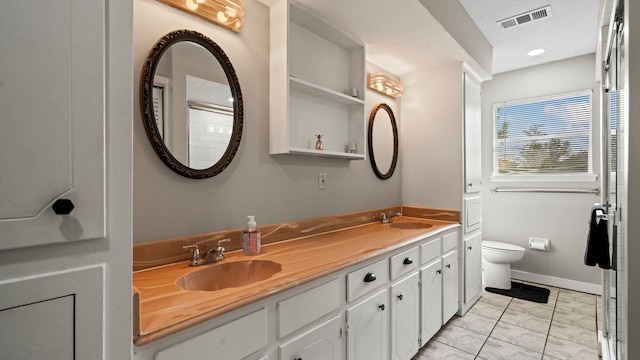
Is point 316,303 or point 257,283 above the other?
point 257,283

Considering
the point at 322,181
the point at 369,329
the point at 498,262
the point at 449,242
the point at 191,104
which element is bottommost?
the point at 498,262

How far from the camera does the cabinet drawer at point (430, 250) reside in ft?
6.82

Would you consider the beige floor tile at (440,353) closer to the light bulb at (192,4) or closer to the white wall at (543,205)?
the white wall at (543,205)

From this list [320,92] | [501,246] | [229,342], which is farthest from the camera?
[501,246]

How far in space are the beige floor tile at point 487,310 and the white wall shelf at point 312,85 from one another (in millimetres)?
1903

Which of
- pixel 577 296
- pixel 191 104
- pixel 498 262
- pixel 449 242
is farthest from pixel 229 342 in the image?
pixel 577 296

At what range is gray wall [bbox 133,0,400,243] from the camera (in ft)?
4.19

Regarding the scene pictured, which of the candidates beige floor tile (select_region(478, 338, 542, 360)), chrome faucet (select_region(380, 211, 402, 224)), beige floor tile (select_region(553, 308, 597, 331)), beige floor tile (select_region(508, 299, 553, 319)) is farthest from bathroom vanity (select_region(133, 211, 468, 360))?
beige floor tile (select_region(553, 308, 597, 331))

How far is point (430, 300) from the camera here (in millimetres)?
2182

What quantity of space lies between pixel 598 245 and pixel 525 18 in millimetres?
1901

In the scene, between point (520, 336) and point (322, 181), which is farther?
point (520, 336)

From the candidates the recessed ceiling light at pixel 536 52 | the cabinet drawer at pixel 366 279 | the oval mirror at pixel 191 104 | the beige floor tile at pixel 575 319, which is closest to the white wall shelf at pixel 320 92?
the oval mirror at pixel 191 104

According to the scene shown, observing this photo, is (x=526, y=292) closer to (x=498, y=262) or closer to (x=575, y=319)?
(x=498, y=262)

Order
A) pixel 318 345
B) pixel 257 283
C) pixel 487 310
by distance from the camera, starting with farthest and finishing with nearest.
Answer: pixel 487 310, pixel 318 345, pixel 257 283
